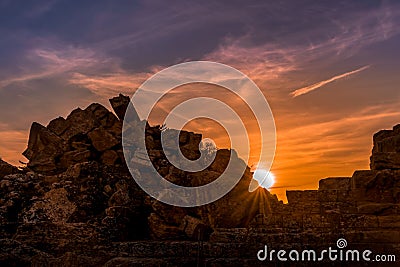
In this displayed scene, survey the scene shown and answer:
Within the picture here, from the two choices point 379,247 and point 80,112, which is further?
point 80,112

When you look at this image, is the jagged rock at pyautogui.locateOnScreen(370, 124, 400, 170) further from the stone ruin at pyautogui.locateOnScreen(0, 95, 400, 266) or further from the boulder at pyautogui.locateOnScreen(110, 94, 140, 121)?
the boulder at pyautogui.locateOnScreen(110, 94, 140, 121)

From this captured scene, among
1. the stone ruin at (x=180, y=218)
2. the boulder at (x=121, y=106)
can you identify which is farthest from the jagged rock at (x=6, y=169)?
the boulder at (x=121, y=106)

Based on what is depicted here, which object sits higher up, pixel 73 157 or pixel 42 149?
pixel 42 149

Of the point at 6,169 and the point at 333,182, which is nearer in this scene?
the point at 333,182

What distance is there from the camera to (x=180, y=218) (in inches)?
538

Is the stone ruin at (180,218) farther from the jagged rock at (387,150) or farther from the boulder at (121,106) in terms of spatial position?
the boulder at (121,106)

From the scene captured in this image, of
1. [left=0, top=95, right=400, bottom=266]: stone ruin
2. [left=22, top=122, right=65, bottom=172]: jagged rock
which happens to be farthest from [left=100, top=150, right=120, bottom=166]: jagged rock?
[left=22, top=122, right=65, bottom=172]: jagged rock

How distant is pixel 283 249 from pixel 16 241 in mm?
6373

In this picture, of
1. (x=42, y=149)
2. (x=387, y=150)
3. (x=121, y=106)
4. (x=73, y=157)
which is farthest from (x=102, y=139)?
(x=387, y=150)

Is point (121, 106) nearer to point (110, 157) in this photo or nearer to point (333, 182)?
point (110, 157)

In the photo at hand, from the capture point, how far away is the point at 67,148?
2691 centimetres

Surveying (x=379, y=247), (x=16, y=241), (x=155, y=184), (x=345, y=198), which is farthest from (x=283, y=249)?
(x=155, y=184)

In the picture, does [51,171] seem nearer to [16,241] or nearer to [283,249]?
[16,241]

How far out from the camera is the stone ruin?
985cm
